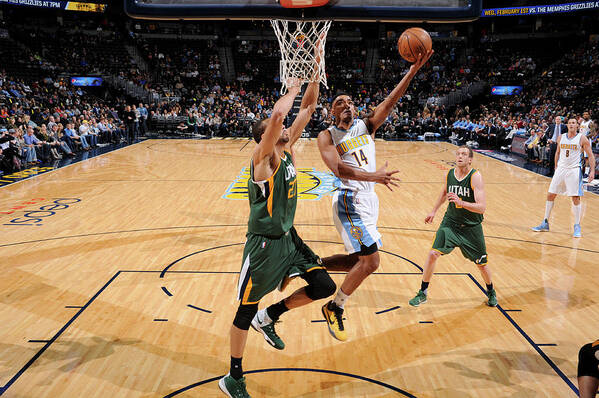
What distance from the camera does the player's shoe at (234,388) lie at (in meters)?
3.16

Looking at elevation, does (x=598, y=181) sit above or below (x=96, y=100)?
below

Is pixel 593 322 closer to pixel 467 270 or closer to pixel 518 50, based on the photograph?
pixel 467 270

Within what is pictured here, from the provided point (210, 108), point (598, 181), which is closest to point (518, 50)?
point (210, 108)

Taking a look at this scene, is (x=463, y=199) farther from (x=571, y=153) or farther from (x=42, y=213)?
(x=42, y=213)

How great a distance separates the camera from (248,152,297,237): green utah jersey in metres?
3.24

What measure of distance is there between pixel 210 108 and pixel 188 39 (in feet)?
28.6

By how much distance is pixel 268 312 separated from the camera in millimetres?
3674

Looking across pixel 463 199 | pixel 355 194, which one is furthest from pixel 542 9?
pixel 355 194

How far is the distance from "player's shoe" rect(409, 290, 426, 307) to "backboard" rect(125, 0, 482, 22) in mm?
3271

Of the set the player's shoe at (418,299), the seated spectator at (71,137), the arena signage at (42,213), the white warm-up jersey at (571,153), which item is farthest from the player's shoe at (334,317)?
the seated spectator at (71,137)

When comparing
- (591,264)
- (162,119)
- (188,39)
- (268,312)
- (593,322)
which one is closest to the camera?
(268,312)

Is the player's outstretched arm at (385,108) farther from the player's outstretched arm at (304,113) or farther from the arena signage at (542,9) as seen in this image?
the arena signage at (542,9)

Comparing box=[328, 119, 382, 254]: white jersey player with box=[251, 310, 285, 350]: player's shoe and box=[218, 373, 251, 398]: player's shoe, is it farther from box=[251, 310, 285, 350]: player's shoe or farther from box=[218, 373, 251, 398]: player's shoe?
box=[218, 373, 251, 398]: player's shoe

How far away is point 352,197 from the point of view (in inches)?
162
